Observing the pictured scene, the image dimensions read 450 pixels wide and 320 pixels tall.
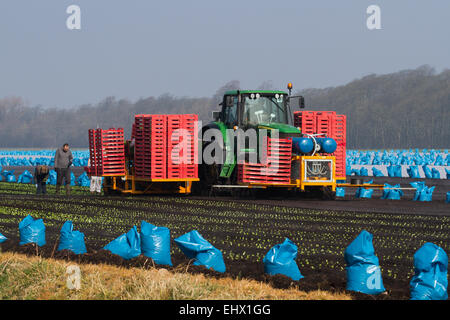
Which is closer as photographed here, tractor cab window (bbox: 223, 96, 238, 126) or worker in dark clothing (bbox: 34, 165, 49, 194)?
tractor cab window (bbox: 223, 96, 238, 126)

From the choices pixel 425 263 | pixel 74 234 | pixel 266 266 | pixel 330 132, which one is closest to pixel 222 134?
pixel 330 132

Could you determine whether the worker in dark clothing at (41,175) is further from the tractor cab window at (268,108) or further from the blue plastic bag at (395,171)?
the blue plastic bag at (395,171)

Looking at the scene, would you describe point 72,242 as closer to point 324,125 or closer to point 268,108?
point 268,108

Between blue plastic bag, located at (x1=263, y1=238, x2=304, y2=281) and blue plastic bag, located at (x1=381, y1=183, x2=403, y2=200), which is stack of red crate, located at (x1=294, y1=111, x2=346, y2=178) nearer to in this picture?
blue plastic bag, located at (x1=381, y1=183, x2=403, y2=200)

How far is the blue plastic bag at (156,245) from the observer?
30.5ft

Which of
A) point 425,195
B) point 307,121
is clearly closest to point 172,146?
point 307,121

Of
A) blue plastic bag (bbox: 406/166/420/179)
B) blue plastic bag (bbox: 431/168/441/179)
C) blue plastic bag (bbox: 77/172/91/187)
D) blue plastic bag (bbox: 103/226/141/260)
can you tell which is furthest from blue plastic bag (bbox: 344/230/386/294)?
blue plastic bag (bbox: 406/166/420/179)

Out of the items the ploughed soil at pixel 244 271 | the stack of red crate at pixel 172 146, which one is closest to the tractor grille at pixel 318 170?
the stack of red crate at pixel 172 146

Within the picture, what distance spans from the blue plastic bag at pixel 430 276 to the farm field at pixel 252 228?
0.34 meters

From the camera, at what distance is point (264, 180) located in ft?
65.1

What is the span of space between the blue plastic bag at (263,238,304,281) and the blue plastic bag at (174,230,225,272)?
0.64 m

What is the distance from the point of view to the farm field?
8.99 meters
